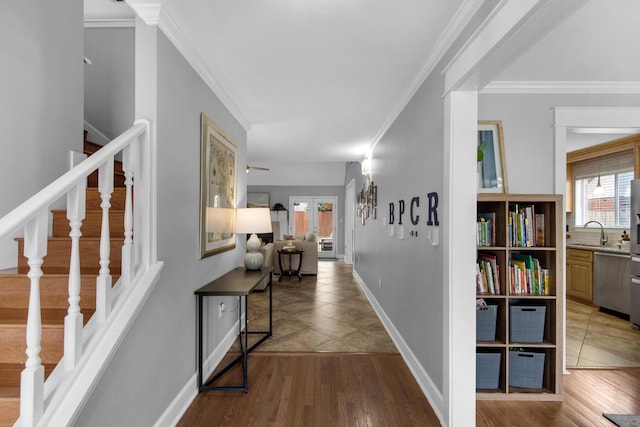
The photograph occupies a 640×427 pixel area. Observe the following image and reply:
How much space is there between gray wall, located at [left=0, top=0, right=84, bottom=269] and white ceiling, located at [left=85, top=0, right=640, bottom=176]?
1.22 feet

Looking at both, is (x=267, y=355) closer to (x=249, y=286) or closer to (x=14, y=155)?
(x=249, y=286)

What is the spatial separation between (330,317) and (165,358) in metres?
2.45

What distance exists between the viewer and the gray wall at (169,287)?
150cm

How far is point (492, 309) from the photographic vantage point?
2344 millimetres

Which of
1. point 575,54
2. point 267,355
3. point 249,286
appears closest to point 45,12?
point 249,286

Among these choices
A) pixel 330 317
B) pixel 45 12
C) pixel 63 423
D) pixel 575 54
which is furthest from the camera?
pixel 330 317

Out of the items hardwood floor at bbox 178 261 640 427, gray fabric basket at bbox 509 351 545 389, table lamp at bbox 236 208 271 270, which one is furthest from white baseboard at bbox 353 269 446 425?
table lamp at bbox 236 208 271 270

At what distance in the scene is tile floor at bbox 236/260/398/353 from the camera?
3.19m

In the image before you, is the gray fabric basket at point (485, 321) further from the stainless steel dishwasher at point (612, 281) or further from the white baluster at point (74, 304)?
the stainless steel dishwasher at point (612, 281)

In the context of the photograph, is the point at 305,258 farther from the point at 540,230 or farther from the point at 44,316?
the point at 44,316

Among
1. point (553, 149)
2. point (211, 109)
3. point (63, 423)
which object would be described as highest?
point (211, 109)

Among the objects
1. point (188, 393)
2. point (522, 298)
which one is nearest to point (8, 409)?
point (188, 393)

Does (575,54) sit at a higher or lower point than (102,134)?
higher

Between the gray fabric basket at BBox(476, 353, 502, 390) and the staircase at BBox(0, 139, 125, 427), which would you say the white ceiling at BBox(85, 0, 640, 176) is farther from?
the gray fabric basket at BBox(476, 353, 502, 390)
